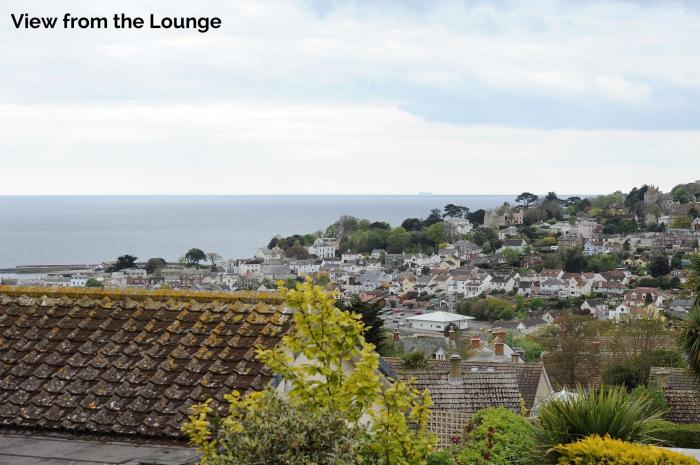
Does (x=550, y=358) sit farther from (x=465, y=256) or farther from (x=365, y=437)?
(x=465, y=256)

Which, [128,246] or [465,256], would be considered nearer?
[465,256]

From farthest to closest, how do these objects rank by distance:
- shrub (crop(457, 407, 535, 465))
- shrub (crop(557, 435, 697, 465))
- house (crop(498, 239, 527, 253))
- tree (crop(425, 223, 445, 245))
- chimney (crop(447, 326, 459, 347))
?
tree (crop(425, 223, 445, 245)), house (crop(498, 239, 527, 253)), chimney (crop(447, 326, 459, 347)), shrub (crop(457, 407, 535, 465)), shrub (crop(557, 435, 697, 465))

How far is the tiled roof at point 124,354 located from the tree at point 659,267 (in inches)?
5181

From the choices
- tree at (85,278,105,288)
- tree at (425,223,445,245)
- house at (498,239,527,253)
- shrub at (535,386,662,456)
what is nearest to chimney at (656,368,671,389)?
shrub at (535,386,662,456)

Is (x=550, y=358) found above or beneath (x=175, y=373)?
beneath

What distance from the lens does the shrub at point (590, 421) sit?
7836 mm

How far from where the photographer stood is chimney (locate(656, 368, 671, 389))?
79.8ft

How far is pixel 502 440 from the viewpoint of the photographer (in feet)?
29.2

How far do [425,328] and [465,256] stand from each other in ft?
284

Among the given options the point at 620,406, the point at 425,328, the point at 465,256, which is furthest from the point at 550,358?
the point at 465,256

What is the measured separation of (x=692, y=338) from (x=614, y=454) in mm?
9200

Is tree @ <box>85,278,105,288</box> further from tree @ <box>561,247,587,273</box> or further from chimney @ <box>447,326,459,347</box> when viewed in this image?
tree @ <box>561,247,587,273</box>

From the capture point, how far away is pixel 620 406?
791cm

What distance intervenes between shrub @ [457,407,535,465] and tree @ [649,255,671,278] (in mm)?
128315
